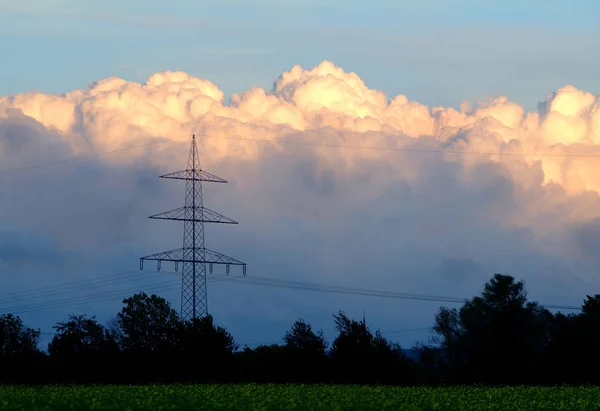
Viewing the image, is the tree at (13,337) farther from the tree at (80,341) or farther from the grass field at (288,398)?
the grass field at (288,398)

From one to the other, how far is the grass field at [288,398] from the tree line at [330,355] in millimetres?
22698

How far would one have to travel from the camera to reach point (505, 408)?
6034cm

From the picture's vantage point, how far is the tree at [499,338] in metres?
124

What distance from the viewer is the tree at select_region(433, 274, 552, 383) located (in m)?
124

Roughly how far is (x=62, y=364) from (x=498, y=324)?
5580cm

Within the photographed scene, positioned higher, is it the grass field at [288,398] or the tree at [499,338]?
the tree at [499,338]

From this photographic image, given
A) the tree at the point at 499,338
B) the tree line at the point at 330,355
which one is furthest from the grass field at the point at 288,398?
the tree at the point at 499,338

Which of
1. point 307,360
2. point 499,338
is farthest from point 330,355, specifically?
point 499,338

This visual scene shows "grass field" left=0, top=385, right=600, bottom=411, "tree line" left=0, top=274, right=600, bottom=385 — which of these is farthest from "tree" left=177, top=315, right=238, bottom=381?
"grass field" left=0, top=385, right=600, bottom=411

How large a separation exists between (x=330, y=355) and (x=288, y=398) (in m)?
44.2

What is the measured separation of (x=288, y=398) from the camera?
65500 mm

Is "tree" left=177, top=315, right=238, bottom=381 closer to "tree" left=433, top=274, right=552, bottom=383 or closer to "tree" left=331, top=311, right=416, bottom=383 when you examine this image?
"tree" left=331, top=311, right=416, bottom=383

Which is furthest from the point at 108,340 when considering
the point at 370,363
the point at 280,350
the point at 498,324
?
the point at 498,324

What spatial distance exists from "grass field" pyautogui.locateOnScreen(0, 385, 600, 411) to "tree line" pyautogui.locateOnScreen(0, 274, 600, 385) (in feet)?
74.5
